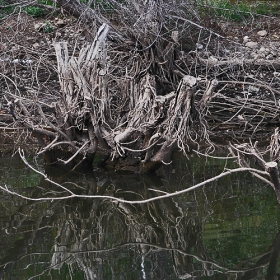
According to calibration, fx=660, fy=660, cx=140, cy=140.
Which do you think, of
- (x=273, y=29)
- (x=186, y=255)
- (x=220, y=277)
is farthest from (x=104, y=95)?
(x=273, y=29)

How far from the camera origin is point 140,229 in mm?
5941

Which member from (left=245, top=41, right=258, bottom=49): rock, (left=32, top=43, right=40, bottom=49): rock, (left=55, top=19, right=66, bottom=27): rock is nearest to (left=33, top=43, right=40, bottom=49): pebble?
(left=32, top=43, right=40, bottom=49): rock

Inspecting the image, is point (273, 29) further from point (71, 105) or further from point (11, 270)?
point (11, 270)

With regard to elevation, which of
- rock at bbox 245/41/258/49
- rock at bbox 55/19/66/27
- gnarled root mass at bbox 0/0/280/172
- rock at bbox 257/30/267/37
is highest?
gnarled root mass at bbox 0/0/280/172

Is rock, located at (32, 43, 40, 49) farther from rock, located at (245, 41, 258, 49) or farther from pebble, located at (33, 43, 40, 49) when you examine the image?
rock, located at (245, 41, 258, 49)

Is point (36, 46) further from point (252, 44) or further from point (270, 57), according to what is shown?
point (270, 57)

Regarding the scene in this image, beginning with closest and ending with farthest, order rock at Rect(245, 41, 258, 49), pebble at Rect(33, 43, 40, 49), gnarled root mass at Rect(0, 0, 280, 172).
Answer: gnarled root mass at Rect(0, 0, 280, 172) → pebble at Rect(33, 43, 40, 49) → rock at Rect(245, 41, 258, 49)

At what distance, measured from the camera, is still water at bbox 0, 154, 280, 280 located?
16.1ft

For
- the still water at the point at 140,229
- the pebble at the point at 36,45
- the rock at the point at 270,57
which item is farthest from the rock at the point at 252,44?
the still water at the point at 140,229

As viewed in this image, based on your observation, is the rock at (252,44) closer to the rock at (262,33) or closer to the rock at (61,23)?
the rock at (262,33)

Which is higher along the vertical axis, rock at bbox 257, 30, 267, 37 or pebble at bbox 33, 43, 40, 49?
rock at bbox 257, 30, 267, 37

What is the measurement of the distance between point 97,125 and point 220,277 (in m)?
3.28

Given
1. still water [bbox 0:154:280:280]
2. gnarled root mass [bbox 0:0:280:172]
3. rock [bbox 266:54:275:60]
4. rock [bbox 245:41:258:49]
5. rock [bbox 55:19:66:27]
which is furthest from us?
rock [bbox 55:19:66:27]

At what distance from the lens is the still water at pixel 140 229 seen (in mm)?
4910
